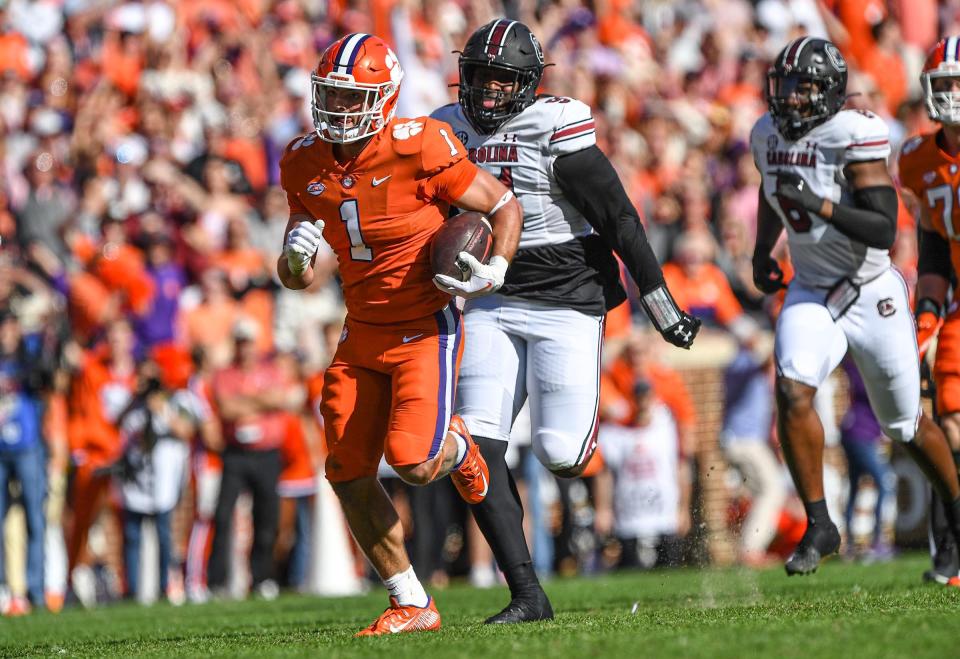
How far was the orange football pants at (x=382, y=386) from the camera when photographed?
579 cm

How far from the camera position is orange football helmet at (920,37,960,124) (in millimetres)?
7133

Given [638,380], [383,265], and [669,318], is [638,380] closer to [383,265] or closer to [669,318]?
[669,318]

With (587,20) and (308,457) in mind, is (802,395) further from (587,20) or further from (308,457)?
(587,20)

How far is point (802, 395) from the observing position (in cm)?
684

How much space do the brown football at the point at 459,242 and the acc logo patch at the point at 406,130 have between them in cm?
A: 36

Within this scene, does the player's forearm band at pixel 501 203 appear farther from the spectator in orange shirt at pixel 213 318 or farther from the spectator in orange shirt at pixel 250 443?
the spectator in orange shirt at pixel 213 318

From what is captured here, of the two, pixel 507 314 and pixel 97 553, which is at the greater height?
pixel 507 314

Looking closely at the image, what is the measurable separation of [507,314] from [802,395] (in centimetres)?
144

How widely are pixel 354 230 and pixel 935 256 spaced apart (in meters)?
3.13

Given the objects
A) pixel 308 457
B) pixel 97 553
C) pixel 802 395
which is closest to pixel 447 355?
pixel 802 395

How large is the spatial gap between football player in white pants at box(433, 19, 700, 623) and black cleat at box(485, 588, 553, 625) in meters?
0.03

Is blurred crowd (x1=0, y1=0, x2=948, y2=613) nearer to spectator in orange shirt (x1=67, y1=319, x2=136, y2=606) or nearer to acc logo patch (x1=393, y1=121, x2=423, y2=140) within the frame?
spectator in orange shirt (x1=67, y1=319, x2=136, y2=606)

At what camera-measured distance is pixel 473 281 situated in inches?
221

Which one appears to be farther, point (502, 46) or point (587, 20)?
point (587, 20)
